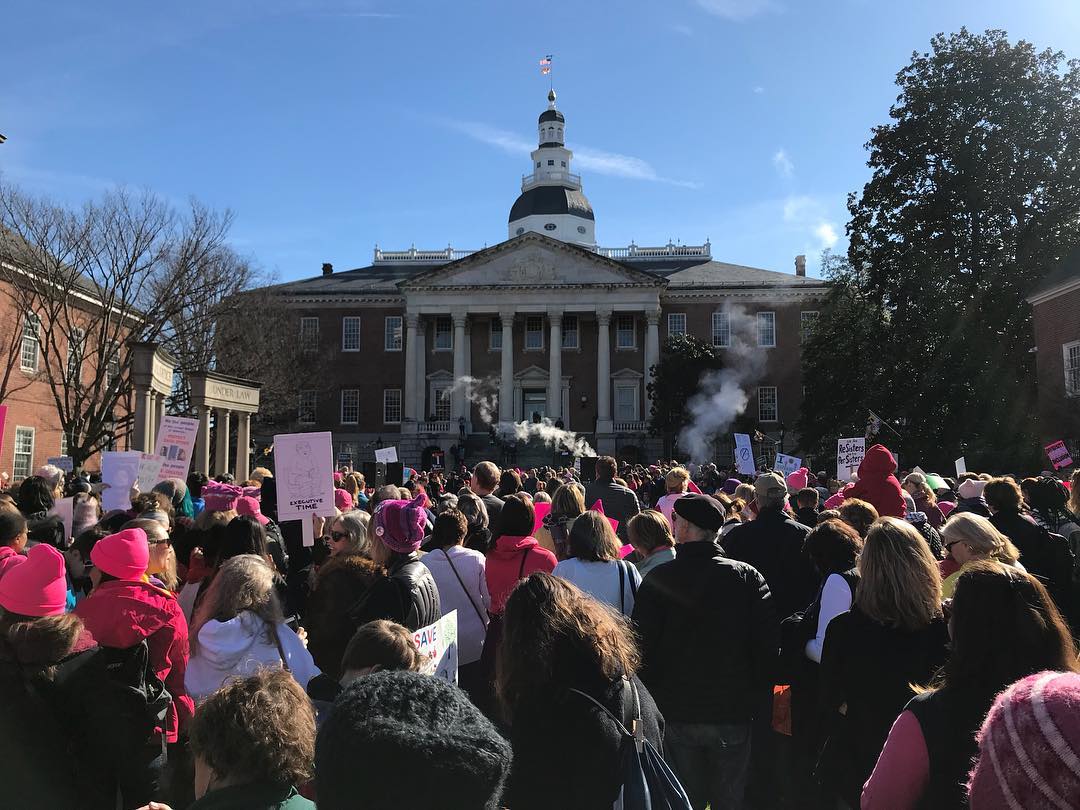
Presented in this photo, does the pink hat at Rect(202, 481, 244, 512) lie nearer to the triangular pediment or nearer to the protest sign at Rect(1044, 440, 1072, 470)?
the protest sign at Rect(1044, 440, 1072, 470)

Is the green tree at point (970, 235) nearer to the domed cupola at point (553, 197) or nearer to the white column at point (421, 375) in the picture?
the white column at point (421, 375)

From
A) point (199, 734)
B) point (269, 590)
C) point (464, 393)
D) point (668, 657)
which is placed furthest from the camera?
point (464, 393)

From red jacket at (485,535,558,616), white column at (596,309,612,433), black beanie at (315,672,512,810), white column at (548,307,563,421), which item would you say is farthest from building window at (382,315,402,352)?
black beanie at (315,672,512,810)

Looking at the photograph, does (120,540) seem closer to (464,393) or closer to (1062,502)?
(1062,502)

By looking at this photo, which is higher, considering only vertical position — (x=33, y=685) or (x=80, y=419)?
(x=80, y=419)

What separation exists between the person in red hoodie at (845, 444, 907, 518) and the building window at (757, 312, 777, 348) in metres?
50.2

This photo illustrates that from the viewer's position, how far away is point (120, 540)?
4.45m

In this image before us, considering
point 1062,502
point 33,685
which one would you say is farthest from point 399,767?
point 1062,502

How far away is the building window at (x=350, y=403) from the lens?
58781 mm

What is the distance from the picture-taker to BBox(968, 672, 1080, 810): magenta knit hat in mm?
1702

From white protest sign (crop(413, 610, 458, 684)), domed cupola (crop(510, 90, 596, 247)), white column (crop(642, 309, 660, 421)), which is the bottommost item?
white protest sign (crop(413, 610, 458, 684))

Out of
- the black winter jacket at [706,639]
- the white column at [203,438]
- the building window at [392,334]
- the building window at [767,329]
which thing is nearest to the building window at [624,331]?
the building window at [767,329]

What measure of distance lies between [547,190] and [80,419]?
2014 inches

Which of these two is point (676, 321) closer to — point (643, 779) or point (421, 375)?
point (421, 375)
